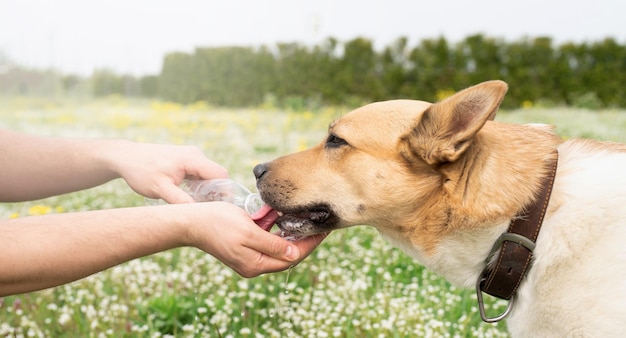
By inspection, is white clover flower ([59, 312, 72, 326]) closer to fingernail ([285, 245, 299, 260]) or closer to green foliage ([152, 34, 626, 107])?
fingernail ([285, 245, 299, 260])

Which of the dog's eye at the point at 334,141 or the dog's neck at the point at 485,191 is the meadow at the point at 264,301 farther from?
the dog's eye at the point at 334,141

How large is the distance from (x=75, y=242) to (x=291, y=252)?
944 mm

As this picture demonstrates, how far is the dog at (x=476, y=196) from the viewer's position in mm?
2490

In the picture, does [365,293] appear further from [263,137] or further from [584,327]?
[263,137]

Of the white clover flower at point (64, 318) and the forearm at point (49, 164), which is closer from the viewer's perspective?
the forearm at point (49, 164)

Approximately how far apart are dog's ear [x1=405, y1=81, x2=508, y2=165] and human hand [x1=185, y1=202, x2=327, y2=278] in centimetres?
80

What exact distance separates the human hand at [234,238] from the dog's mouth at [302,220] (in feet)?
1.07

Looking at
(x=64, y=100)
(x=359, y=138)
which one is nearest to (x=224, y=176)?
(x=359, y=138)

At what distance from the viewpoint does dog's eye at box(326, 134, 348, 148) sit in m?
3.13

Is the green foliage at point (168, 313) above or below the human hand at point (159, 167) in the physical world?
below

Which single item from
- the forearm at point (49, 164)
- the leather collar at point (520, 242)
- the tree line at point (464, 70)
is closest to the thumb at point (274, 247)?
the leather collar at point (520, 242)

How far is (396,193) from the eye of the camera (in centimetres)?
288

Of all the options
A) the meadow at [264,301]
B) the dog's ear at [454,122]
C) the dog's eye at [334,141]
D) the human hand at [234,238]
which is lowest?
the meadow at [264,301]

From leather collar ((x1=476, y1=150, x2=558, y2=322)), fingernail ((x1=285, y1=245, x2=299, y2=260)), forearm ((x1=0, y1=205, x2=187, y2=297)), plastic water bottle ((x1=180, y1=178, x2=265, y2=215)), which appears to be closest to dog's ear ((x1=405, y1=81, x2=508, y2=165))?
leather collar ((x1=476, y1=150, x2=558, y2=322))
